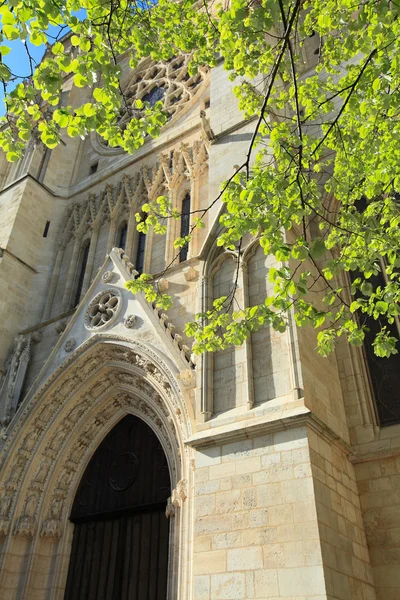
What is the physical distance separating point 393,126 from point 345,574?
4777 millimetres

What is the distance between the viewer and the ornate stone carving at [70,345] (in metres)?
9.84

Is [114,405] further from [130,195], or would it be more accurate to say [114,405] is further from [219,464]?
[130,195]

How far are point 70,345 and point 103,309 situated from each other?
955mm

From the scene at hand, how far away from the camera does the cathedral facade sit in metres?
5.47

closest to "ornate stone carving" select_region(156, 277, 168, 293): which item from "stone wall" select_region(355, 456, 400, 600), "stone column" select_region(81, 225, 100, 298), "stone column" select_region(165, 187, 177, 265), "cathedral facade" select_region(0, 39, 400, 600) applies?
"cathedral facade" select_region(0, 39, 400, 600)

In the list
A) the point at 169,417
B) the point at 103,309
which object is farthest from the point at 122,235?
the point at 169,417

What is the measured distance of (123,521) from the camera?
Answer: 8.75m

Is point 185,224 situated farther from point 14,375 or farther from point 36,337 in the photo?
point 14,375

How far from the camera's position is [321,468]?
5.60 m

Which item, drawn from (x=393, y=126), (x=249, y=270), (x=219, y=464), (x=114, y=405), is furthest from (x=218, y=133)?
(x=219, y=464)

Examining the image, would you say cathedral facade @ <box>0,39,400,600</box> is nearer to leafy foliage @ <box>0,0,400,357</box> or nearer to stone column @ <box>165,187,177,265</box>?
stone column @ <box>165,187,177,265</box>


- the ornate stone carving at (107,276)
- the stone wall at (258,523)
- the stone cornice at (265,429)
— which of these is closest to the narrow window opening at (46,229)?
the ornate stone carving at (107,276)

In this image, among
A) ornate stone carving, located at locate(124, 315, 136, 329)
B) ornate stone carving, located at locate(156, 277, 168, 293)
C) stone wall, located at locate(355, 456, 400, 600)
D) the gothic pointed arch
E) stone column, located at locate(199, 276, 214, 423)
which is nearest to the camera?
stone wall, located at locate(355, 456, 400, 600)

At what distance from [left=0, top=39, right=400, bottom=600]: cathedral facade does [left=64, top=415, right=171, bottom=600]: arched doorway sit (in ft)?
0.09
